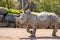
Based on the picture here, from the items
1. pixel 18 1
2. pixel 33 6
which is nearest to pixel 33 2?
pixel 33 6

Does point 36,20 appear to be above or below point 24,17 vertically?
below

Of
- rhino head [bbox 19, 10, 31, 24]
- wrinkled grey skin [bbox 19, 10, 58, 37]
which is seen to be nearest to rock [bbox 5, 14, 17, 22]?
wrinkled grey skin [bbox 19, 10, 58, 37]

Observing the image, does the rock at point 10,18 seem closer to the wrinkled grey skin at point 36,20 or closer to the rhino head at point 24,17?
the wrinkled grey skin at point 36,20

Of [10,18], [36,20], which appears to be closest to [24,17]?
[36,20]

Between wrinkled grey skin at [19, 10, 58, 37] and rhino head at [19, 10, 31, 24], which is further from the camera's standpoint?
wrinkled grey skin at [19, 10, 58, 37]

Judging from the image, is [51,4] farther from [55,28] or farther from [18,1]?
[55,28]

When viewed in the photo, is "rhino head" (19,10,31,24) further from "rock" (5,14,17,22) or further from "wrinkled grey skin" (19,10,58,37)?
"rock" (5,14,17,22)

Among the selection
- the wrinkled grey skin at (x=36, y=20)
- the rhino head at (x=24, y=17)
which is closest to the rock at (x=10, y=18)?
the wrinkled grey skin at (x=36, y=20)

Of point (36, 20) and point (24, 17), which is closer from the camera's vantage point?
point (24, 17)

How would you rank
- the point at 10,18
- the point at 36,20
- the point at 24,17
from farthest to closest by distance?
the point at 10,18 → the point at 36,20 → the point at 24,17

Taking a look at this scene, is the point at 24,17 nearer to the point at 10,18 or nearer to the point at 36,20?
the point at 36,20

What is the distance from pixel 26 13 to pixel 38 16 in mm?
616

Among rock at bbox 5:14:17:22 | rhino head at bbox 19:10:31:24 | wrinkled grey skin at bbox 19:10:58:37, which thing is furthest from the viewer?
rock at bbox 5:14:17:22

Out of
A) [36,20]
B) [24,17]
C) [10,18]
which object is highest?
[24,17]
